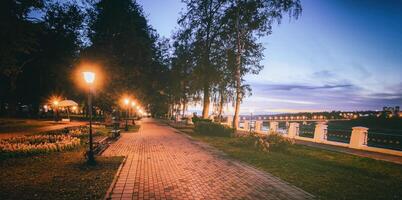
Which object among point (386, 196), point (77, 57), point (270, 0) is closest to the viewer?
point (386, 196)

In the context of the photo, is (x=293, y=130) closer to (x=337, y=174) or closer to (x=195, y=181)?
(x=337, y=174)

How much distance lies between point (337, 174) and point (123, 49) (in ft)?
91.2

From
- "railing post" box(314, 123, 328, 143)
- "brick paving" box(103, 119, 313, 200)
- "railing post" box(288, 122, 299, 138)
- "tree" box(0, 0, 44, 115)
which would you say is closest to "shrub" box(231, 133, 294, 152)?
"brick paving" box(103, 119, 313, 200)

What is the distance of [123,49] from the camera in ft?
98.2

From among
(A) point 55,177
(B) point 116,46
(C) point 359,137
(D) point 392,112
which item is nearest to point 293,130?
(C) point 359,137

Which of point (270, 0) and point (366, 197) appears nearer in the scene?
point (366, 197)

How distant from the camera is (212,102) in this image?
112ft

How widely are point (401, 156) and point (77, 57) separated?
38719 mm

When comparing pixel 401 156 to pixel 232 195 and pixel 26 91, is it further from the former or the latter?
pixel 26 91

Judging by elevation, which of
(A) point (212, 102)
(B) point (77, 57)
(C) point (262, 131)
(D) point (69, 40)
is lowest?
(C) point (262, 131)

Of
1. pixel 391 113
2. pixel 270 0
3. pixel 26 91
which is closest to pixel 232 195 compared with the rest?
pixel 270 0

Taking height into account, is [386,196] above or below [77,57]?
below

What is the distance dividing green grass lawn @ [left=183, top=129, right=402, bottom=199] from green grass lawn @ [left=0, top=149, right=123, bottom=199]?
18.3ft

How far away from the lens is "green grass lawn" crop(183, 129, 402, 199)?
21.1ft
